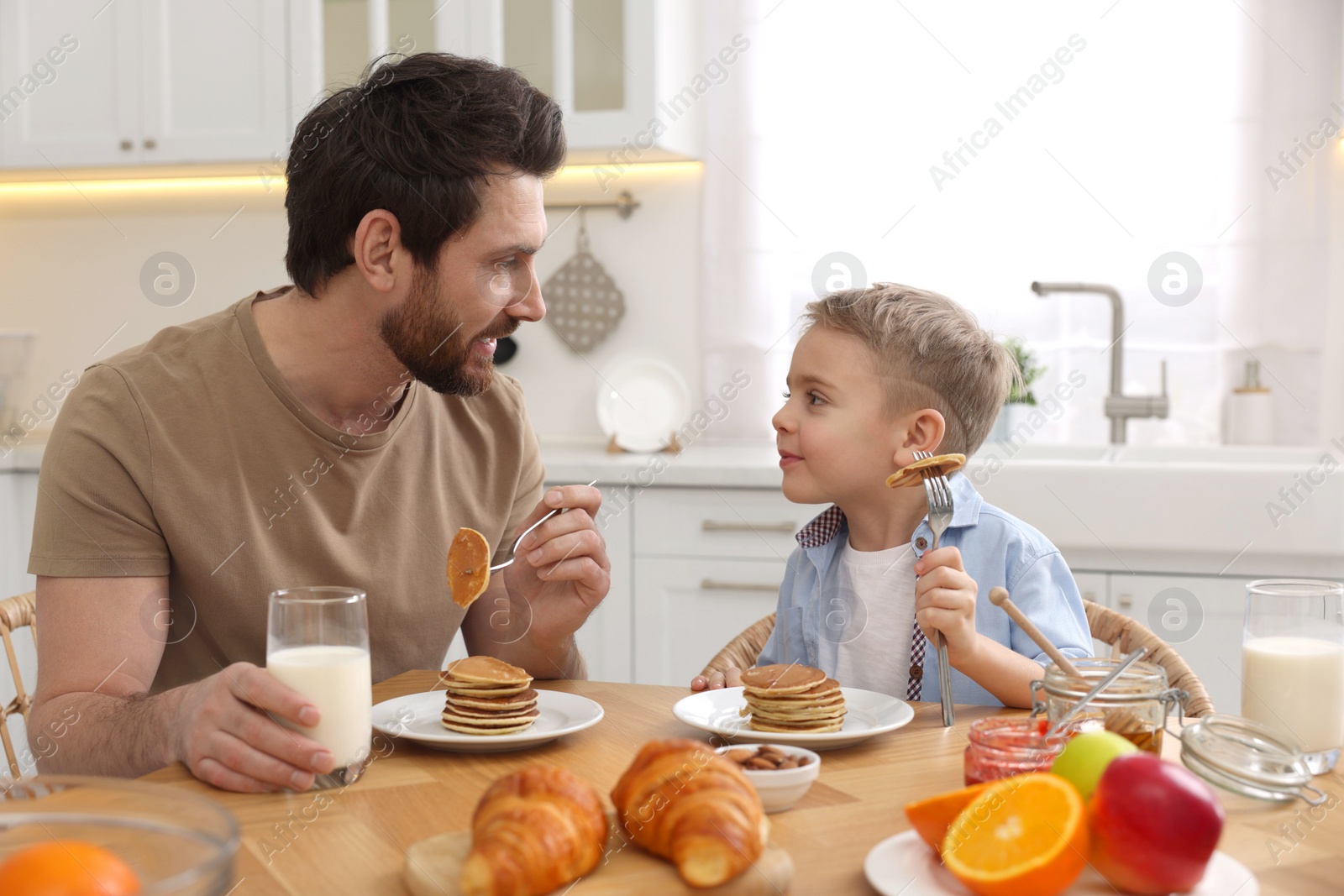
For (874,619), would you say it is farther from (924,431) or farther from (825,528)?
(924,431)

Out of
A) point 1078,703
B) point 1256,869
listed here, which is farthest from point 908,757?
point 1256,869

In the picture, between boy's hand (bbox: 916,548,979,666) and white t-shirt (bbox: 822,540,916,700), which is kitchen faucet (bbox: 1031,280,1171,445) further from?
boy's hand (bbox: 916,548,979,666)

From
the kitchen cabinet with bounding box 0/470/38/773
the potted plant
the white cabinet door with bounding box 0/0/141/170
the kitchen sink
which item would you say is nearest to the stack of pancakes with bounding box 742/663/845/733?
the kitchen sink

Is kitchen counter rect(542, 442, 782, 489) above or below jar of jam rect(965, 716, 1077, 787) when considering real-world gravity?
above

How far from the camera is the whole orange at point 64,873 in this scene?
48cm

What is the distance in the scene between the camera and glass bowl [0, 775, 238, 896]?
530mm

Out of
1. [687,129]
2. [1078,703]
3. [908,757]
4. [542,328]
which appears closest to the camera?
[1078,703]

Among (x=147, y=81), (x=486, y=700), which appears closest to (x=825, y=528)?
(x=486, y=700)

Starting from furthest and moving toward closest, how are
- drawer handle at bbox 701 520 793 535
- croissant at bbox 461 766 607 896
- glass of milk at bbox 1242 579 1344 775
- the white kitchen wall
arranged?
1. the white kitchen wall
2. drawer handle at bbox 701 520 793 535
3. glass of milk at bbox 1242 579 1344 775
4. croissant at bbox 461 766 607 896

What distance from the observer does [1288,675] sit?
38.3 inches

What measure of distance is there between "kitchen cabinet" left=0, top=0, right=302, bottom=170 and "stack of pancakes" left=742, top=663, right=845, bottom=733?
2.52m

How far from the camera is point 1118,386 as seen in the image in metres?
2.93

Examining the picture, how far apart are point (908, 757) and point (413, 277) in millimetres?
921

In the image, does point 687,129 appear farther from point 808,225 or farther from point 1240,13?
point 1240,13
